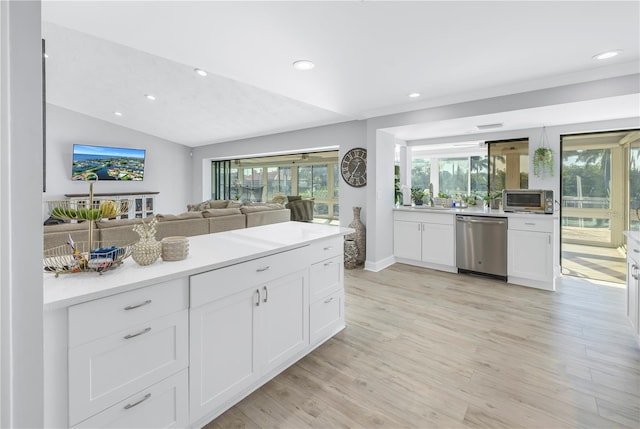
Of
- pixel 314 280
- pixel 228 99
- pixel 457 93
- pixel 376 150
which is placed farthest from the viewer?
pixel 228 99

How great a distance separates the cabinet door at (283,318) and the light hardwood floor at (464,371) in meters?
0.18

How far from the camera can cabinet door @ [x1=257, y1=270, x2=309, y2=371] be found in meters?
1.94

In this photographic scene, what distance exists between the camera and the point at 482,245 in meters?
4.26

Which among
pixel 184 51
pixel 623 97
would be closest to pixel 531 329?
pixel 623 97

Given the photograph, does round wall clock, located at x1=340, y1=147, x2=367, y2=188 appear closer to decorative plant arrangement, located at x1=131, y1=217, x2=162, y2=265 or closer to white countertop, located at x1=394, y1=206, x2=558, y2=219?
white countertop, located at x1=394, y1=206, x2=558, y2=219

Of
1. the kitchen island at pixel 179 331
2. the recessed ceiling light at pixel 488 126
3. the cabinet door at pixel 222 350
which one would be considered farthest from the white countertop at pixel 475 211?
the cabinet door at pixel 222 350

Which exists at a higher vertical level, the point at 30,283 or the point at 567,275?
the point at 30,283

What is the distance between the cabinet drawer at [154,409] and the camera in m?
1.27

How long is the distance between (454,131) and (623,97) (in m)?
1.95

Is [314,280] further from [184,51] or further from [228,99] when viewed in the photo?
[228,99]

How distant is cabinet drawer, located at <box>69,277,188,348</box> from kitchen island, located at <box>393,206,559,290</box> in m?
3.91

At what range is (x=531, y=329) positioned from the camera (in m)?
2.79

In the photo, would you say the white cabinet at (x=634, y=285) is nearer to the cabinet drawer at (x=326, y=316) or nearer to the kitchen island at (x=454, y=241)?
the kitchen island at (x=454, y=241)

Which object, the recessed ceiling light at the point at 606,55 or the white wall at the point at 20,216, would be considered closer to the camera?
the white wall at the point at 20,216
